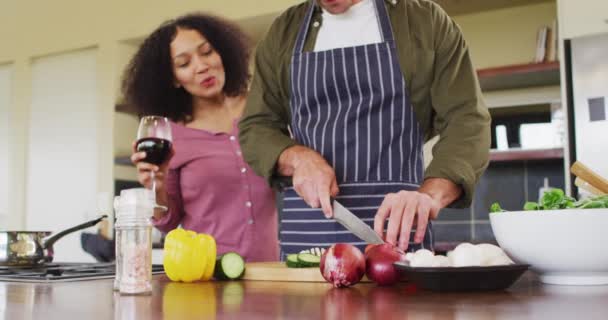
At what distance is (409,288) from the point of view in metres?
1.00

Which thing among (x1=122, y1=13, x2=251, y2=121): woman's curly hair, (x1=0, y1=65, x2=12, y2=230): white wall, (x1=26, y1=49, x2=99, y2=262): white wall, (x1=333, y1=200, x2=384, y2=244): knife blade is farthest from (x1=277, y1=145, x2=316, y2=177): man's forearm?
(x1=0, y1=65, x2=12, y2=230): white wall

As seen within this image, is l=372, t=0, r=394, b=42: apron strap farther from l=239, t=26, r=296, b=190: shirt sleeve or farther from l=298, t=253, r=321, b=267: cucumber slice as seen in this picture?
l=298, t=253, r=321, b=267: cucumber slice

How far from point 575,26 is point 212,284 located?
2398mm

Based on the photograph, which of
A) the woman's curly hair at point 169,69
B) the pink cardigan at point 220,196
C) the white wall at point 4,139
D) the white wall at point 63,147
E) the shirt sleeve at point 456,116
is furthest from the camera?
the white wall at point 4,139

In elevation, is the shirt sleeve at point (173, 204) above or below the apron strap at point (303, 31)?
below

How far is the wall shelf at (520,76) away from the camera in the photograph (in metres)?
3.20

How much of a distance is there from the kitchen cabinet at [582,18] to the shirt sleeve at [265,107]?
1.77 meters

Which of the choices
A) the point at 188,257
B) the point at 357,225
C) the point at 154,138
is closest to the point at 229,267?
the point at 188,257

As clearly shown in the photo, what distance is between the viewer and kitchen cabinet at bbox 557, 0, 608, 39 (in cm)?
297

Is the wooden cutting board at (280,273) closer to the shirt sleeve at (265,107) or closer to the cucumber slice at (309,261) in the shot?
the cucumber slice at (309,261)

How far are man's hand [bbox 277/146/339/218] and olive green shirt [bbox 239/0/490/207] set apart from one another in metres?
0.05

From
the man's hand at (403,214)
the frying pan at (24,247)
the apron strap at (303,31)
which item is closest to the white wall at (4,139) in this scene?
the frying pan at (24,247)

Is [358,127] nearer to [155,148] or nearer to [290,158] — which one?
[290,158]

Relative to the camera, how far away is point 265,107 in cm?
171
